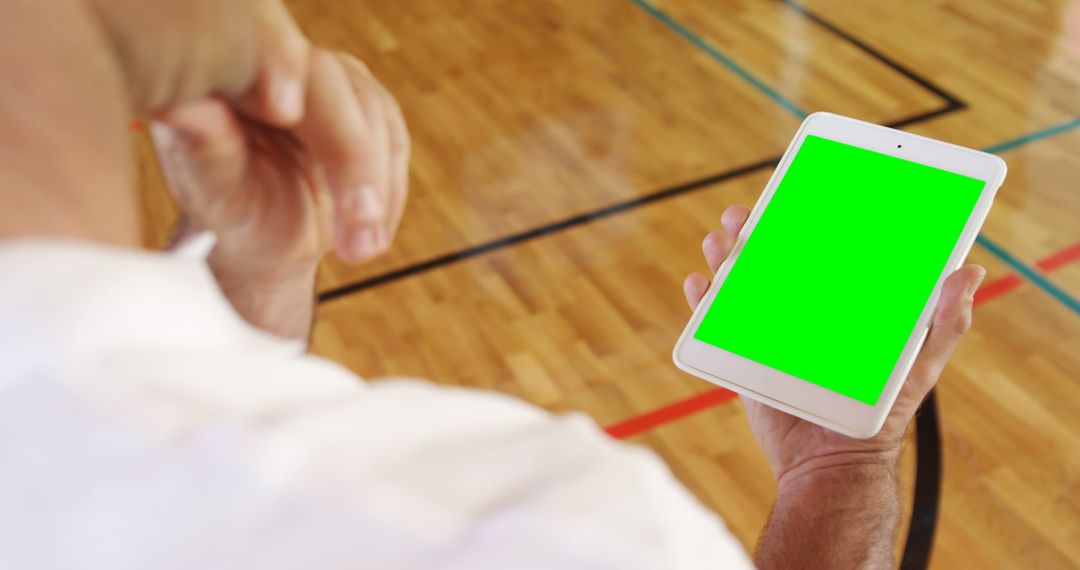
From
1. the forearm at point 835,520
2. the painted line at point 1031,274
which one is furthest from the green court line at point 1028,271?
the forearm at point 835,520

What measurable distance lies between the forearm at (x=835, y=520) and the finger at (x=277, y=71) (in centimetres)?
63

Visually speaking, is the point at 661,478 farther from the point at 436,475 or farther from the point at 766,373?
the point at 766,373

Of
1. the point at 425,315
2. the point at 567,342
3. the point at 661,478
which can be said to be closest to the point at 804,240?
the point at 661,478

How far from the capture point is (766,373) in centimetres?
89

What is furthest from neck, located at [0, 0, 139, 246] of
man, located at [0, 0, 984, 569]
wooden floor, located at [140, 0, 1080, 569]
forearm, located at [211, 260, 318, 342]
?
wooden floor, located at [140, 0, 1080, 569]

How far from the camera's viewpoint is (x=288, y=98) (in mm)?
391

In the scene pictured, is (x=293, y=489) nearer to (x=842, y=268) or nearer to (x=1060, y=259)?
(x=842, y=268)

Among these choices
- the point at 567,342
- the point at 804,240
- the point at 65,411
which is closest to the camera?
the point at 65,411

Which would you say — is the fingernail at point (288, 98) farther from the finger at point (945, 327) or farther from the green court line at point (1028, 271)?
the green court line at point (1028, 271)

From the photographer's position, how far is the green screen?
88 cm

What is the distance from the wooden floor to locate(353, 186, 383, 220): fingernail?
121cm

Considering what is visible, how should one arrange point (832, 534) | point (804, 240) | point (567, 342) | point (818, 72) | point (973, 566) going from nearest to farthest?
point (832, 534), point (804, 240), point (973, 566), point (567, 342), point (818, 72)

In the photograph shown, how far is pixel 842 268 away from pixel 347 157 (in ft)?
2.07

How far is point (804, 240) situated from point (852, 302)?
0.09m
